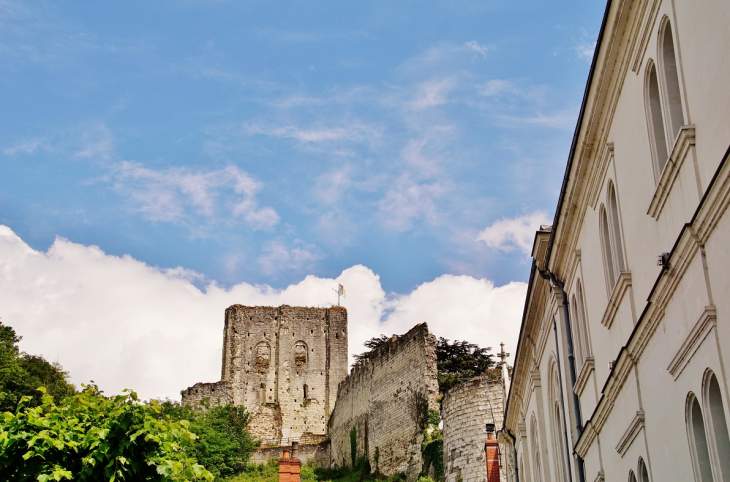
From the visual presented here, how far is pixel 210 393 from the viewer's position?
222ft

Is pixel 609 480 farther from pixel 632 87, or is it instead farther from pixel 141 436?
pixel 141 436

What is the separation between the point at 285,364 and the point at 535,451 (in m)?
51.1

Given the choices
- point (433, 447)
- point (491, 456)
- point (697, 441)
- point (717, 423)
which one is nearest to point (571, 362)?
point (697, 441)

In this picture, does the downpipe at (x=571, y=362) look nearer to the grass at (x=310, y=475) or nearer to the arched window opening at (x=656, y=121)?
the arched window opening at (x=656, y=121)

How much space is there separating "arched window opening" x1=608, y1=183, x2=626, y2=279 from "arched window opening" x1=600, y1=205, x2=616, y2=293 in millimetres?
273

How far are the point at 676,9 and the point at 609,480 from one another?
6.97m

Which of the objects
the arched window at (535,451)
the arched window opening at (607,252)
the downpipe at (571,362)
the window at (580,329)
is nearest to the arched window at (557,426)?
the downpipe at (571,362)

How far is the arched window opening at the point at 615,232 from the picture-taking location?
41.3 ft

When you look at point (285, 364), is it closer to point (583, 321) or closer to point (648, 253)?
point (583, 321)

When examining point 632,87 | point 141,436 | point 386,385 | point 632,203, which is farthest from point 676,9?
point 386,385

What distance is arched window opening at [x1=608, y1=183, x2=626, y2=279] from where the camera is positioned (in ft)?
41.3

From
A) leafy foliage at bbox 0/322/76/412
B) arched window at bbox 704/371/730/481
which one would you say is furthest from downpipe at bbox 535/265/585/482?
leafy foliage at bbox 0/322/76/412

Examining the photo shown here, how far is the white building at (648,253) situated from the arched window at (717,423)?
0.4 inches

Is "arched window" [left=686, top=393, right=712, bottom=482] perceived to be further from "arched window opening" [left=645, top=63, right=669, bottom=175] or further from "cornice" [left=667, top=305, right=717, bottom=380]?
"arched window opening" [left=645, top=63, right=669, bottom=175]
